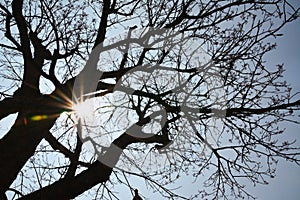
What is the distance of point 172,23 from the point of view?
568 cm

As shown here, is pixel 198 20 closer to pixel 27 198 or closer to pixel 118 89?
pixel 118 89

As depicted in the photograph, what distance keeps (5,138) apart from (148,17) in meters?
2.97

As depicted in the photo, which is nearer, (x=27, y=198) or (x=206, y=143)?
(x=27, y=198)

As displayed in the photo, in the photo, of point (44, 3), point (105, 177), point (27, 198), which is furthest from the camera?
point (44, 3)

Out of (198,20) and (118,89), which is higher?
(198,20)

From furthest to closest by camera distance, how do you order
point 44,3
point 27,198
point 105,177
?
point 44,3 → point 105,177 → point 27,198

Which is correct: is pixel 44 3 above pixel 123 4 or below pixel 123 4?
below

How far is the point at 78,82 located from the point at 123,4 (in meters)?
1.86

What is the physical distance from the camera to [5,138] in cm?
460

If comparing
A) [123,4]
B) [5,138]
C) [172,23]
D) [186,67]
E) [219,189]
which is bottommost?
[5,138]

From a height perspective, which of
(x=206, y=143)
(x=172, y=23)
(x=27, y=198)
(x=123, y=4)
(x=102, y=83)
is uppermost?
(x=123, y=4)

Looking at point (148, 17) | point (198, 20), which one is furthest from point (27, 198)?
point (198, 20)

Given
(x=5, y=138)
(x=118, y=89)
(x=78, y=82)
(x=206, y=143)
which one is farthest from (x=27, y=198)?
(x=206, y=143)

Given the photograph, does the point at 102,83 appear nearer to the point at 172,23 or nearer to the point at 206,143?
the point at 172,23
